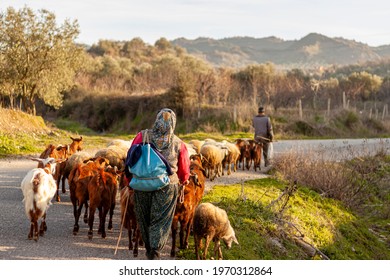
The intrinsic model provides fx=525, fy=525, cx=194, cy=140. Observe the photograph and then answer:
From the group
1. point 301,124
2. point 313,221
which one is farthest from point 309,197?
point 301,124

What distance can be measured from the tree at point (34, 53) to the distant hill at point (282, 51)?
338 ft

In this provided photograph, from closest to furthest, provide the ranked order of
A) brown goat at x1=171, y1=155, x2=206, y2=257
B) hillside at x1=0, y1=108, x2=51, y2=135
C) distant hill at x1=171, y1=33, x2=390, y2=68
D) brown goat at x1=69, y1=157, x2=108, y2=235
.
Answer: brown goat at x1=171, y1=155, x2=206, y2=257 < brown goat at x1=69, y1=157, x2=108, y2=235 < hillside at x1=0, y1=108, x2=51, y2=135 < distant hill at x1=171, y1=33, x2=390, y2=68

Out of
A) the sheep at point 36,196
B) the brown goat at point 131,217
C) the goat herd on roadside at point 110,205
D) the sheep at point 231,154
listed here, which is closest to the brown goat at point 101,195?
the goat herd on roadside at point 110,205

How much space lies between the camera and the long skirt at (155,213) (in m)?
7.49

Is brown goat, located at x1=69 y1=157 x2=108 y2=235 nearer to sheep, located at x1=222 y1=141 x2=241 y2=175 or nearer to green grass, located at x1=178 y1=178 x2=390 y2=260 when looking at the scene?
green grass, located at x1=178 y1=178 x2=390 y2=260

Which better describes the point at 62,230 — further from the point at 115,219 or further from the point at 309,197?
the point at 309,197

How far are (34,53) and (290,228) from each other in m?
21.2

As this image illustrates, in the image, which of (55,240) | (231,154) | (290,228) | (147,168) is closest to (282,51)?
(231,154)

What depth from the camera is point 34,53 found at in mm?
28969

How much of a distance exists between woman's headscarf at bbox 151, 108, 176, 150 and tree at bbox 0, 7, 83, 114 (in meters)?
23.0

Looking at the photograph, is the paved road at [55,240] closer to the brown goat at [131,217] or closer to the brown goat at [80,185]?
the brown goat at [131,217]

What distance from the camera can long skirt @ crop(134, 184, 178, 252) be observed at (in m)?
7.49

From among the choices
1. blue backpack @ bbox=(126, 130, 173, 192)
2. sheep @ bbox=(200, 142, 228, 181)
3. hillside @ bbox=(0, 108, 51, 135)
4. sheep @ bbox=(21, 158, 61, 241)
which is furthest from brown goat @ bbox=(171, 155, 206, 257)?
hillside @ bbox=(0, 108, 51, 135)

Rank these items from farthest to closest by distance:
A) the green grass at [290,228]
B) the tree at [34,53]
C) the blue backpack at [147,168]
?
the tree at [34,53] → the green grass at [290,228] → the blue backpack at [147,168]
